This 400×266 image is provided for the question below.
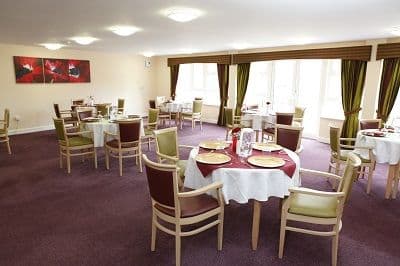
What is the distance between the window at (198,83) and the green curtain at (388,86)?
491cm

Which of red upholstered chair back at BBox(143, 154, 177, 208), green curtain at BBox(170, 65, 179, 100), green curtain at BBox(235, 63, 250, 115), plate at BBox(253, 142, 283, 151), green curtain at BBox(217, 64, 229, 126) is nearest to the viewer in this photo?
red upholstered chair back at BBox(143, 154, 177, 208)

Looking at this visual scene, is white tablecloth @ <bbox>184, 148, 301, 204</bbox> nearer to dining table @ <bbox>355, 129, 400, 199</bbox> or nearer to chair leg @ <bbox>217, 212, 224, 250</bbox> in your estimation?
chair leg @ <bbox>217, 212, 224, 250</bbox>

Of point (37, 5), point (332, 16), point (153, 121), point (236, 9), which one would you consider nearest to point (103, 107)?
point (153, 121)

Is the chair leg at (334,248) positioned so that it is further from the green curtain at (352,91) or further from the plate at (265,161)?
the green curtain at (352,91)

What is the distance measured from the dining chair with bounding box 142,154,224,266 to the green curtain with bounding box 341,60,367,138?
4.93 meters

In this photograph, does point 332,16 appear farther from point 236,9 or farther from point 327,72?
point 327,72

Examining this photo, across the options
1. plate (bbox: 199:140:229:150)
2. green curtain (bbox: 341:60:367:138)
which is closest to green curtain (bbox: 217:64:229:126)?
green curtain (bbox: 341:60:367:138)

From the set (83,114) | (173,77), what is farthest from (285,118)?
(173,77)

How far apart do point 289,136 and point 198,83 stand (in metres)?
6.66

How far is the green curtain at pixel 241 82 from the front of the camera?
8174 millimetres

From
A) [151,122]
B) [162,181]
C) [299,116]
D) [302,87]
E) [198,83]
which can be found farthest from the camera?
[198,83]

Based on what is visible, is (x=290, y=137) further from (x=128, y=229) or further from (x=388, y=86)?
(x=388, y=86)

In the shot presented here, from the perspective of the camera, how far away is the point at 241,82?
27.2 feet

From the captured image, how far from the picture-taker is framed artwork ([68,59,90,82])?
8.41 metres
